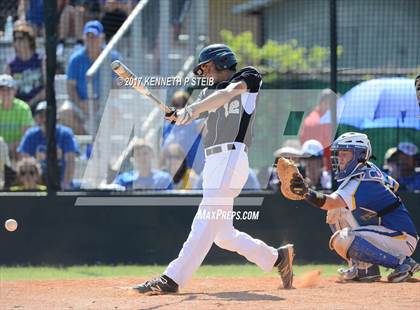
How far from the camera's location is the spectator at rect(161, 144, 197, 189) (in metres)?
11.3

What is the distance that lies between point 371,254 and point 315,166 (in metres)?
2.97

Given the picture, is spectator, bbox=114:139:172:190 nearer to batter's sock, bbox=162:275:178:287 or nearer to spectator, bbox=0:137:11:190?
spectator, bbox=0:137:11:190

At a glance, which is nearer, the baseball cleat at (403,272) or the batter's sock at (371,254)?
the baseball cleat at (403,272)

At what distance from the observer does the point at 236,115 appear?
7.79m

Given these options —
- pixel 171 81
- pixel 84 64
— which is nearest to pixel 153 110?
pixel 171 81

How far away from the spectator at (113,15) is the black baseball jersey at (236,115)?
5270 millimetres

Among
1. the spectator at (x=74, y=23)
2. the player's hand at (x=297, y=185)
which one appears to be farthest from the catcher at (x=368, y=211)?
the spectator at (x=74, y=23)

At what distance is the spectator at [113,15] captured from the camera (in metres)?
12.8

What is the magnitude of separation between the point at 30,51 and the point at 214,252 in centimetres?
367

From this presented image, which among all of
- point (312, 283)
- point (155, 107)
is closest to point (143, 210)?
point (155, 107)

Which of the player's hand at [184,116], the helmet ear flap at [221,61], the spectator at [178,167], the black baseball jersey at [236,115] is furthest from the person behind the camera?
the spectator at [178,167]

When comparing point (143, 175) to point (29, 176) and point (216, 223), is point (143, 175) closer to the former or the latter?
point (29, 176)

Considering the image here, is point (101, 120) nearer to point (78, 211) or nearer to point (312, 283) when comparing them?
point (78, 211)

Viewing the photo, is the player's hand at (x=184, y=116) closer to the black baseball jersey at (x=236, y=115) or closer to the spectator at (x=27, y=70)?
the black baseball jersey at (x=236, y=115)
